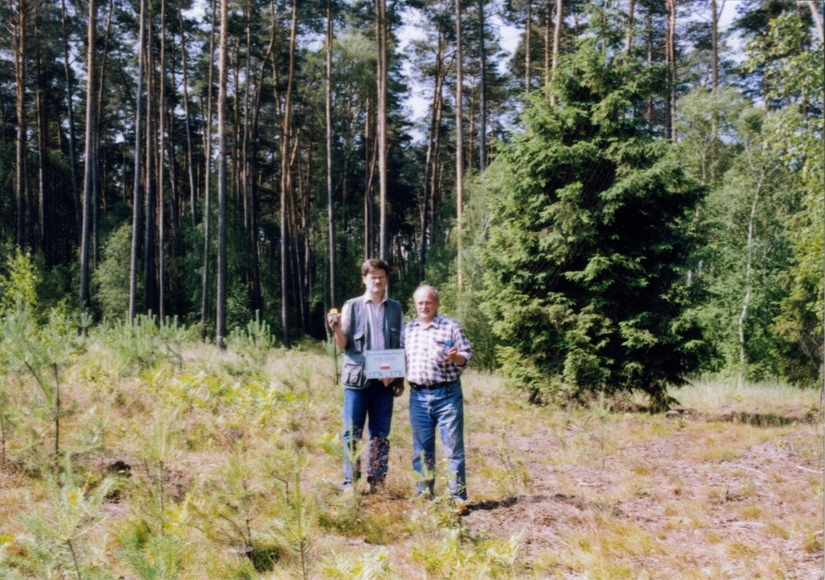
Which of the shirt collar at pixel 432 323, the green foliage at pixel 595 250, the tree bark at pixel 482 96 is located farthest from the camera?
the tree bark at pixel 482 96

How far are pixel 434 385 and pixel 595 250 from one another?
20.7 ft

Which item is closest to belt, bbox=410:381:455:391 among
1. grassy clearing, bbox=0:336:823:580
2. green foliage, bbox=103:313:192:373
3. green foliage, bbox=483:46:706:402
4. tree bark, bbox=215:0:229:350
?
grassy clearing, bbox=0:336:823:580

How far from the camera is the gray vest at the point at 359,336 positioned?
4.57 meters

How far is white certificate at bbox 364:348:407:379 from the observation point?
14.6 feet

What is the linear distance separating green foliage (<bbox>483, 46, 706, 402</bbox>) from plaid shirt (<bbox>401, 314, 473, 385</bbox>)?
555 cm

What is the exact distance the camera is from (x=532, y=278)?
10164 millimetres

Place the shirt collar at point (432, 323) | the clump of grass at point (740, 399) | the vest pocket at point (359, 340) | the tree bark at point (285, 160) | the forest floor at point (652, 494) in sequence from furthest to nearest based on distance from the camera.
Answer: the tree bark at point (285, 160) → the clump of grass at point (740, 399) → the vest pocket at point (359, 340) → the shirt collar at point (432, 323) → the forest floor at point (652, 494)

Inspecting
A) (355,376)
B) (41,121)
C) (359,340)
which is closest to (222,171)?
(359,340)

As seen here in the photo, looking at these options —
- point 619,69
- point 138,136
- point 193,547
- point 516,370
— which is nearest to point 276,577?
point 193,547

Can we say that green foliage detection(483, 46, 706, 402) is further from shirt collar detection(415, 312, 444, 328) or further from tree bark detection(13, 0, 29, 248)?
tree bark detection(13, 0, 29, 248)

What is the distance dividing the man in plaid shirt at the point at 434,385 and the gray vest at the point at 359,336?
14 cm

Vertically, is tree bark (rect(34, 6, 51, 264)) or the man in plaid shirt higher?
tree bark (rect(34, 6, 51, 264))

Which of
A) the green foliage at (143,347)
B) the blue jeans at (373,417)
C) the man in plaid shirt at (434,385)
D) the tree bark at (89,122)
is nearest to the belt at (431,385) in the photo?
the man in plaid shirt at (434,385)

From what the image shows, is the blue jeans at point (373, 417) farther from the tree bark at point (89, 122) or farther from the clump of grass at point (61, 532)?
the tree bark at point (89, 122)
